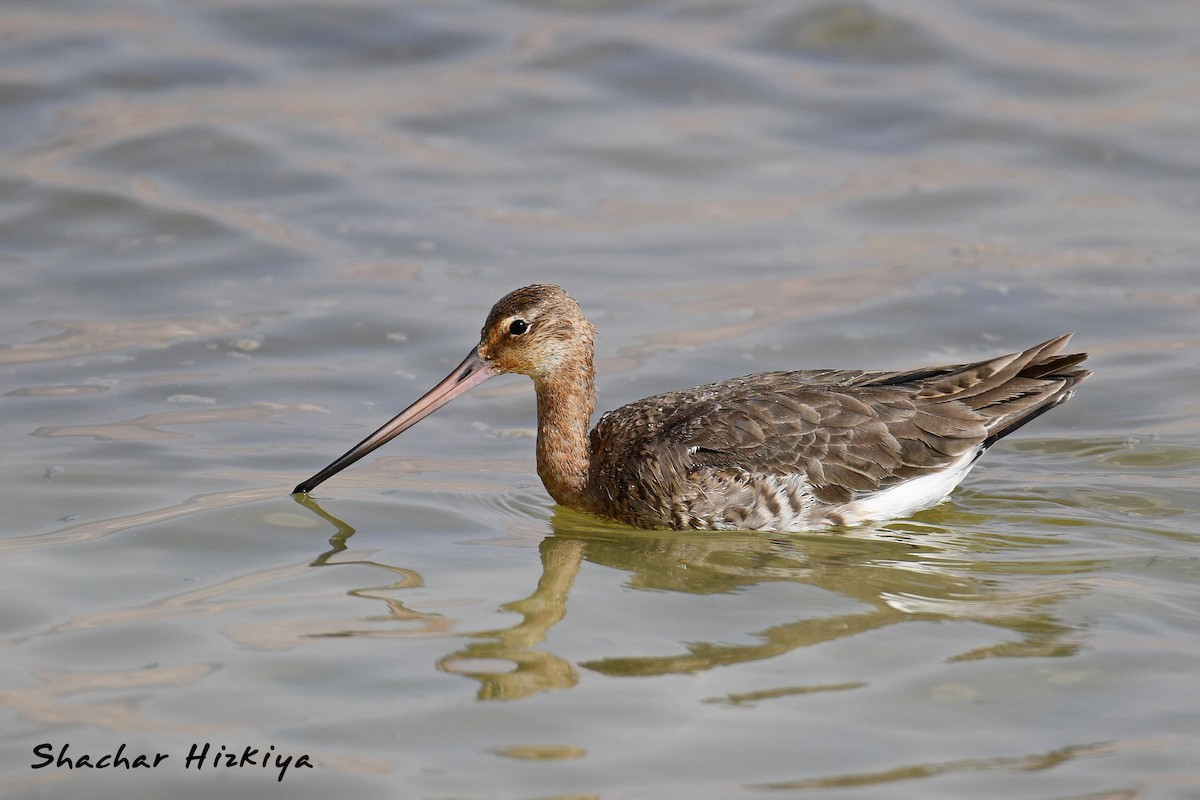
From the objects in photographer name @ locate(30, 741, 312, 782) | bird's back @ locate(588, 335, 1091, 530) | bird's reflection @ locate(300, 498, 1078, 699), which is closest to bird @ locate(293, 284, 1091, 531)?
bird's back @ locate(588, 335, 1091, 530)

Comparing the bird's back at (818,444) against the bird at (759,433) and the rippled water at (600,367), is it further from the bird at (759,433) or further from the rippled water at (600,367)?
the rippled water at (600,367)

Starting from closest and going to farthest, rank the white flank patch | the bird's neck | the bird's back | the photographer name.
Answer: the photographer name
the bird's back
the white flank patch
the bird's neck

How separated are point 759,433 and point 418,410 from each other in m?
1.72

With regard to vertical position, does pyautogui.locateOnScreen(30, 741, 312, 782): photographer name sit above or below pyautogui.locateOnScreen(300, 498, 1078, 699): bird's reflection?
below

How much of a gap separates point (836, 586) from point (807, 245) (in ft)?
18.0

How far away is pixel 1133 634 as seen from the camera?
6.44 m

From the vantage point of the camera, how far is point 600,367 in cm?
1031

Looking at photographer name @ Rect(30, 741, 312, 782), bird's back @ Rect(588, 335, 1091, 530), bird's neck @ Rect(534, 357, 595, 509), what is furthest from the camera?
bird's neck @ Rect(534, 357, 595, 509)

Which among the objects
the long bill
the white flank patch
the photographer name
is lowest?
the photographer name

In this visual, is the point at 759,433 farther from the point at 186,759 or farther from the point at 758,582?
the point at 186,759

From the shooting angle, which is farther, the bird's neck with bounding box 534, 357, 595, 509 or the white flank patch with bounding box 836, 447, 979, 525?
the bird's neck with bounding box 534, 357, 595, 509

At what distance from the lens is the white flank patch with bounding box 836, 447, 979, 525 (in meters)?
8.12

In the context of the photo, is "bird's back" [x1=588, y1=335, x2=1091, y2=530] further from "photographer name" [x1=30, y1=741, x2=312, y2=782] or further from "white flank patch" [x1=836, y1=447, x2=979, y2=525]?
"photographer name" [x1=30, y1=741, x2=312, y2=782]

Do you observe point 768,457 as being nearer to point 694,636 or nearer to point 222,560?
point 694,636
